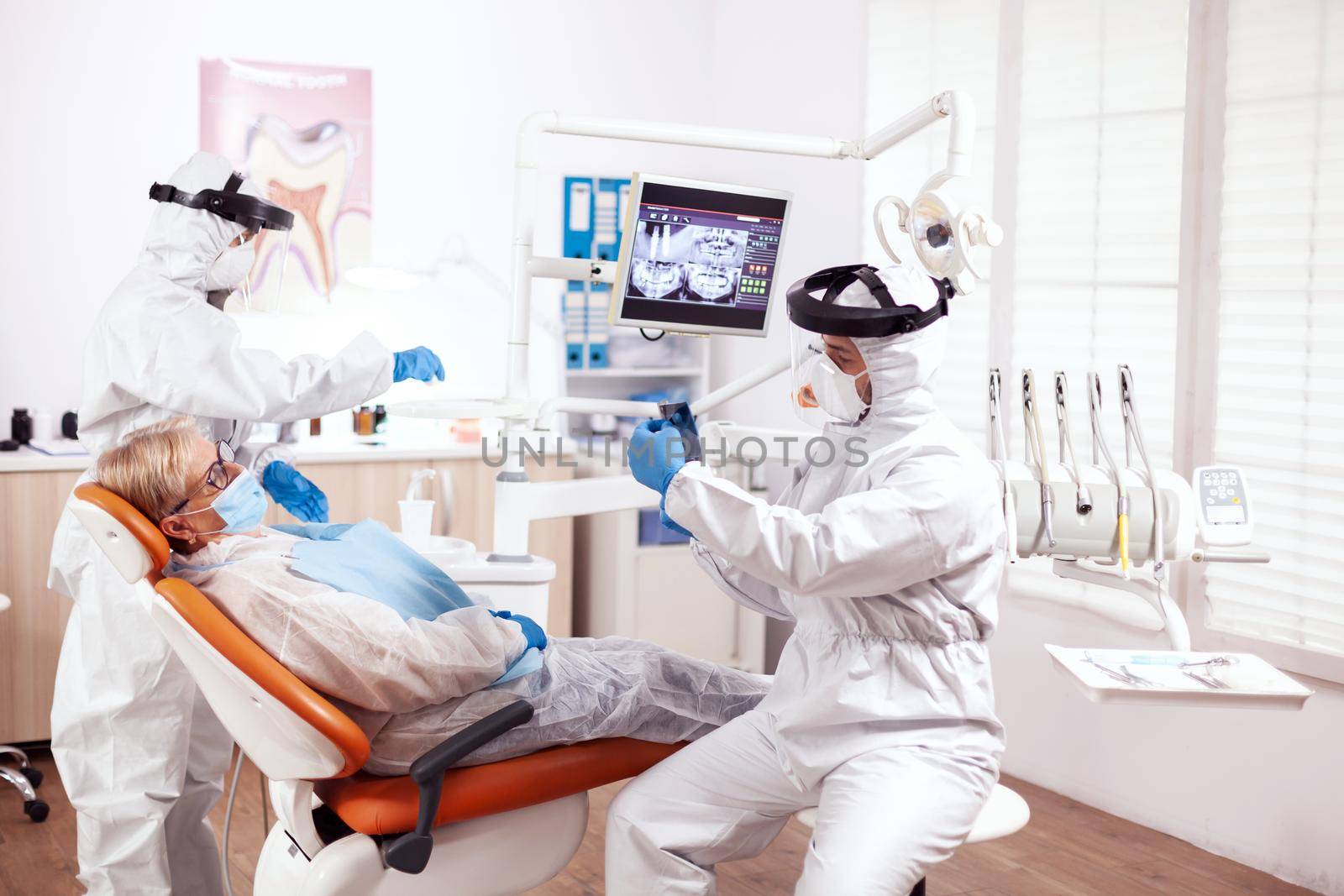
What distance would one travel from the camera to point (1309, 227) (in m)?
2.58

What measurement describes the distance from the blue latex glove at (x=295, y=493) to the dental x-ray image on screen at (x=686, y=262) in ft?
2.51

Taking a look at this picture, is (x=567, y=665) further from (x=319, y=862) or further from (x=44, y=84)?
(x=44, y=84)

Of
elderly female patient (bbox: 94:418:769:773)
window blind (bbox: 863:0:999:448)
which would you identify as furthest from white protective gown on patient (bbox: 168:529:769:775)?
window blind (bbox: 863:0:999:448)

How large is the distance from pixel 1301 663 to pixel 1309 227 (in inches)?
37.0

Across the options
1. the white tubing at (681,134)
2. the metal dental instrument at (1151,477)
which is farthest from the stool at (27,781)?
the metal dental instrument at (1151,477)

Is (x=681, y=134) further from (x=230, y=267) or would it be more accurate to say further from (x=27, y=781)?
(x=27, y=781)

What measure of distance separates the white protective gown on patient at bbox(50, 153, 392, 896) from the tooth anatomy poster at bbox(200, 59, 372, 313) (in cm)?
138

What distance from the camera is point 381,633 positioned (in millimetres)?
1629

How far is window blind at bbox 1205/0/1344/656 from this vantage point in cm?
255

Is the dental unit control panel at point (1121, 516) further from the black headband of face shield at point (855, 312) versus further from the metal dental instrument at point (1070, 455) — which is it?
the black headband of face shield at point (855, 312)

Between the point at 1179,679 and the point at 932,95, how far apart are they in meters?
2.21

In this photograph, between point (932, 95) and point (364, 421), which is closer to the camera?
point (932, 95)

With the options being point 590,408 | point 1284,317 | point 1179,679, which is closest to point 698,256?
point 590,408

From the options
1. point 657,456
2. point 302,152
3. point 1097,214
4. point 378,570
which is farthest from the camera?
point 302,152
